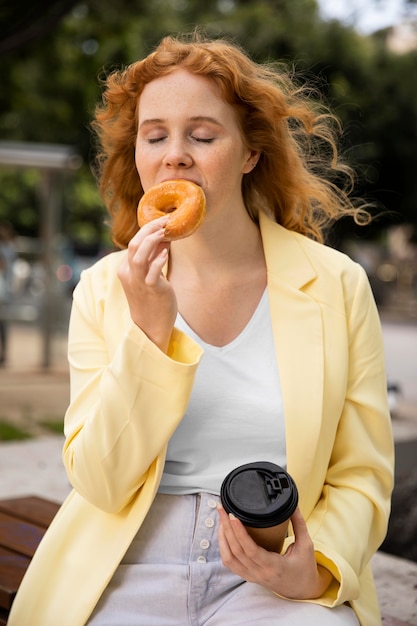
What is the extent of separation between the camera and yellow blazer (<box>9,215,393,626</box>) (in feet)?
6.75

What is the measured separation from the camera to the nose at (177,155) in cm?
220

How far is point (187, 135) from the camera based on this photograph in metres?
2.24

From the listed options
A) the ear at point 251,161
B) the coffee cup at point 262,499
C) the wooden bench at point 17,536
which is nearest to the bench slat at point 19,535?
the wooden bench at point 17,536

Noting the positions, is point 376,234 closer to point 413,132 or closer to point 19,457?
Answer: point 413,132

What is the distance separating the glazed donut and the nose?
0.05 metres

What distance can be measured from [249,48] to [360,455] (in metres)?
20.3

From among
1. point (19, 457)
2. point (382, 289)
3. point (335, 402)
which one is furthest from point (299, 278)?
point (382, 289)

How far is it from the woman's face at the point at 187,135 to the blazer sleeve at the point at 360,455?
47 cm

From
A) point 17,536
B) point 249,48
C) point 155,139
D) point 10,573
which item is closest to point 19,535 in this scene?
point 17,536

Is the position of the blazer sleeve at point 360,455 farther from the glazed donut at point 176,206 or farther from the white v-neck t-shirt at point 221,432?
the glazed donut at point 176,206

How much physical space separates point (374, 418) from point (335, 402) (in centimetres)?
13

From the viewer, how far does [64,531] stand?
224 centimetres

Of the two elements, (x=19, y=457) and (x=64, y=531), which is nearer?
(x=64, y=531)

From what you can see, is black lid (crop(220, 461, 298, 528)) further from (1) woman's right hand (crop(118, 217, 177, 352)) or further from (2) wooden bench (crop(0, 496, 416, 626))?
(2) wooden bench (crop(0, 496, 416, 626))
